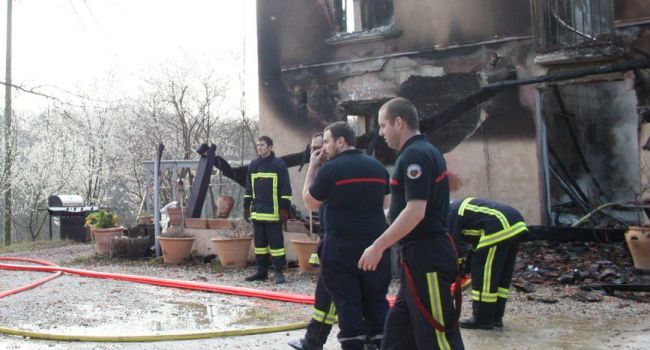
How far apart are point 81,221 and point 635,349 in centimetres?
1299

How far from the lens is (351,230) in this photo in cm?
480

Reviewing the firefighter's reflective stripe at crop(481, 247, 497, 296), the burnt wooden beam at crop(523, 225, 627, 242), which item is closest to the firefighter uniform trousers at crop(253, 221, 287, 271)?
the firefighter's reflective stripe at crop(481, 247, 497, 296)

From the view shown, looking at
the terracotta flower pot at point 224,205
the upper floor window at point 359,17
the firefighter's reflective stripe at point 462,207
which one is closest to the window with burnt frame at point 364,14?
the upper floor window at point 359,17

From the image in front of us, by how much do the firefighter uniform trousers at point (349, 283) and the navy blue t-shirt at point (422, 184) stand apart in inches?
34.3

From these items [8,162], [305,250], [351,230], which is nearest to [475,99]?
[305,250]

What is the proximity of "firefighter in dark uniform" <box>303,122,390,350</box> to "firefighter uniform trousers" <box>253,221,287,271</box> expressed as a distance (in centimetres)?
396

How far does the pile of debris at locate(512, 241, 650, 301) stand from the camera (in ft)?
26.5

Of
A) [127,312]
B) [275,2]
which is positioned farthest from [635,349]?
[275,2]

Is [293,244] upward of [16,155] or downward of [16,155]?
downward

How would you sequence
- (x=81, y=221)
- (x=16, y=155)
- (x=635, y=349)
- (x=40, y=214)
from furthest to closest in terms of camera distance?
(x=40, y=214) < (x=16, y=155) < (x=81, y=221) < (x=635, y=349)

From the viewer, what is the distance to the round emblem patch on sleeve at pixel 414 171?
370 centimetres

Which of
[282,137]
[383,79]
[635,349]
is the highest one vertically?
[383,79]

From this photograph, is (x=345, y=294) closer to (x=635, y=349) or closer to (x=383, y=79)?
(x=635, y=349)

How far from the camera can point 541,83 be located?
10.7 metres
